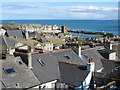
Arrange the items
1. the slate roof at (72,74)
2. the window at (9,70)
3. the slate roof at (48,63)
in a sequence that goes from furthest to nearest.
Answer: the slate roof at (48,63) < the slate roof at (72,74) < the window at (9,70)

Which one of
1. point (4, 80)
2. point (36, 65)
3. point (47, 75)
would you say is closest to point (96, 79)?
point (47, 75)

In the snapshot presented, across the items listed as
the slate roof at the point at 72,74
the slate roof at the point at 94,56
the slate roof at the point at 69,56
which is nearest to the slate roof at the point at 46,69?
the slate roof at the point at 72,74

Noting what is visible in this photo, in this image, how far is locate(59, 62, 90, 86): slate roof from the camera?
66.8 feet

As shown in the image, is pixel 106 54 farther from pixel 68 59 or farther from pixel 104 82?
pixel 104 82

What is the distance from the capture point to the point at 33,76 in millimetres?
20453

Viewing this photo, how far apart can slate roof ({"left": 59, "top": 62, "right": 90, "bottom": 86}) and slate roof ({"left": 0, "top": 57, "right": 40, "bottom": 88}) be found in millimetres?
3063

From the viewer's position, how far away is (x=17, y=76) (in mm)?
19703

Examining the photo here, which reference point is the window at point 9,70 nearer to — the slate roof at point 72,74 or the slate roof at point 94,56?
the slate roof at point 72,74

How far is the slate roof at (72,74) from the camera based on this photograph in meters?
20.4

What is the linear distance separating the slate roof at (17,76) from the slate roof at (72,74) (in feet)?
10.0

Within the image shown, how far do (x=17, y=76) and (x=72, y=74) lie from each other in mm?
5449

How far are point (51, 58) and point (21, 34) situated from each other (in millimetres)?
39446

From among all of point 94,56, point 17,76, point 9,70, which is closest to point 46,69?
point 17,76

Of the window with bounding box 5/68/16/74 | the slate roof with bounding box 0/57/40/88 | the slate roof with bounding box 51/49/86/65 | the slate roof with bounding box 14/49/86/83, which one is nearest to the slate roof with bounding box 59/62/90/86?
the slate roof with bounding box 14/49/86/83
